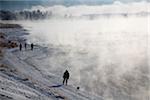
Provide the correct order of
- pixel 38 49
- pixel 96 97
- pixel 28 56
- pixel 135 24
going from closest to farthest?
pixel 96 97 → pixel 28 56 → pixel 38 49 → pixel 135 24

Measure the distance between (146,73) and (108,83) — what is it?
7820 mm

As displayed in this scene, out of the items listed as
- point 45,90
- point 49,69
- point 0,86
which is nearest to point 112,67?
point 49,69

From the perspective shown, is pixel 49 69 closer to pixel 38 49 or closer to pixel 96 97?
pixel 96 97

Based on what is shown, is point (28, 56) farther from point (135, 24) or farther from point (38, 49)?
point (135, 24)

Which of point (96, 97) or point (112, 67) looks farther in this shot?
point (112, 67)

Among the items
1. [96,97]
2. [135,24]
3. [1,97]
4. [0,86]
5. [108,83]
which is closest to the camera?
[1,97]

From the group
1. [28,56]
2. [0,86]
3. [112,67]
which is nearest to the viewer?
[0,86]

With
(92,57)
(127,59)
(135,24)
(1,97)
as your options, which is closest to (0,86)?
(1,97)

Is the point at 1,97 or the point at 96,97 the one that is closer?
the point at 1,97

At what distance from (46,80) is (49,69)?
674cm

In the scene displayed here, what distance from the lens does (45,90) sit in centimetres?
2625

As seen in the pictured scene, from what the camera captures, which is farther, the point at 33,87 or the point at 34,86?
the point at 34,86

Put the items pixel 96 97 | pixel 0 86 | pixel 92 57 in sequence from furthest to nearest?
pixel 92 57, pixel 96 97, pixel 0 86

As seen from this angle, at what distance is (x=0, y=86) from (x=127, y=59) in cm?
2951
